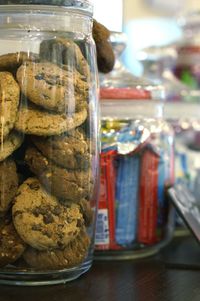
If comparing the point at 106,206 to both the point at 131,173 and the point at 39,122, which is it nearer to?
the point at 131,173

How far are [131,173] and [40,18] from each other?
0.22m

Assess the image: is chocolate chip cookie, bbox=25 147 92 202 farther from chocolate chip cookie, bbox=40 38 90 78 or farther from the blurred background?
the blurred background

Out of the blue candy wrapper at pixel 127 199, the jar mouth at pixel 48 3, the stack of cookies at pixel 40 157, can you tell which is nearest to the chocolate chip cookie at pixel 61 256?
the stack of cookies at pixel 40 157

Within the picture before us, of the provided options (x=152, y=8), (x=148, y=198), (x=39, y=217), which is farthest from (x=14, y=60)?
(x=152, y=8)

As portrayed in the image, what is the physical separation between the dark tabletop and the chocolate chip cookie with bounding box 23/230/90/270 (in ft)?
0.07

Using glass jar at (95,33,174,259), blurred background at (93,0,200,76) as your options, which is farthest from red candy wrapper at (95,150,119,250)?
blurred background at (93,0,200,76)

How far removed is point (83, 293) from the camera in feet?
1.90

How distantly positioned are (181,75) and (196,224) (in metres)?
0.59

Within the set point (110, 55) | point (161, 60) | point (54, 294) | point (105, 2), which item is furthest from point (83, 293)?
point (161, 60)

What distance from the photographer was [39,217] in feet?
1.83

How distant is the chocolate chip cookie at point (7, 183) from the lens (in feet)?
1.86

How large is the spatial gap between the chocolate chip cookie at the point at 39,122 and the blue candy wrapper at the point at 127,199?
0.16 meters

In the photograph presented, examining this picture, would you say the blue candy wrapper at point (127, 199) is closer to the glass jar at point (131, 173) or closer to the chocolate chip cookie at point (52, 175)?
the glass jar at point (131, 173)

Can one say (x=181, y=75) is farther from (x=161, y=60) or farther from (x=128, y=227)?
(x=128, y=227)
